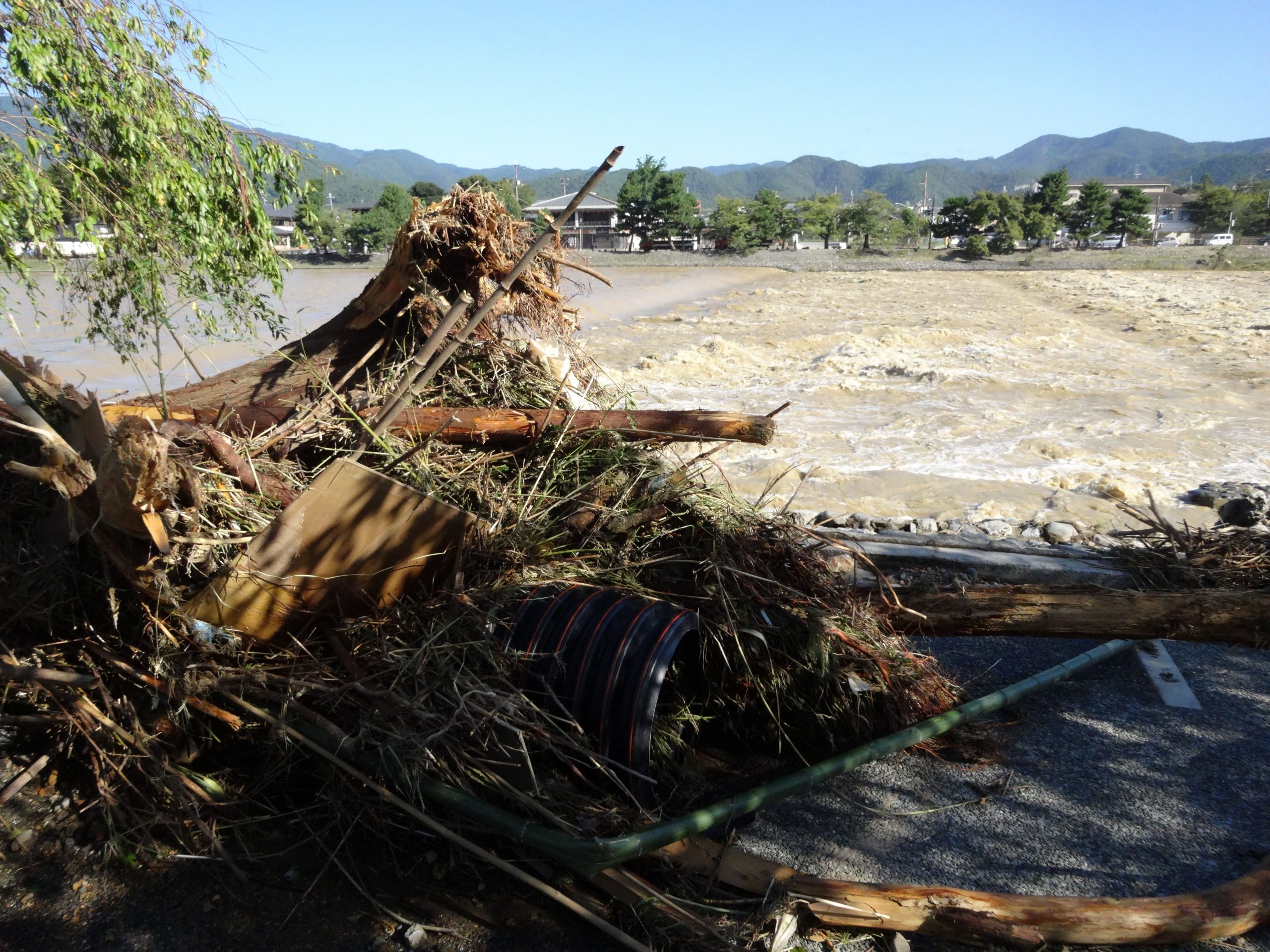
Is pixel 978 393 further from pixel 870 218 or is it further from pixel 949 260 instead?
pixel 870 218

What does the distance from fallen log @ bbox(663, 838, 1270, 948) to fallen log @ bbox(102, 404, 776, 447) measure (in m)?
2.00

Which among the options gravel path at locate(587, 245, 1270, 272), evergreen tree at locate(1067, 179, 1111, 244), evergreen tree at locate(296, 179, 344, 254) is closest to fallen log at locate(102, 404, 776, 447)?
evergreen tree at locate(296, 179, 344, 254)

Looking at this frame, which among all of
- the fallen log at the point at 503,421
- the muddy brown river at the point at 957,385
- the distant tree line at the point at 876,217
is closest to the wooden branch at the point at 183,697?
the fallen log at the point at 503,421

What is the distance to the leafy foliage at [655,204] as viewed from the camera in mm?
73688

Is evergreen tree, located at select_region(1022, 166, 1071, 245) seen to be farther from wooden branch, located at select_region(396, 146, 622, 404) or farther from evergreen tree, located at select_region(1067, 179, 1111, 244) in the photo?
wooden branch, located at select_region(396, 146, 622, 404)

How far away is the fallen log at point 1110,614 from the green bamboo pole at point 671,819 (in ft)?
1.81

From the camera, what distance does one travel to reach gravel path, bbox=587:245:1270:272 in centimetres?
5122

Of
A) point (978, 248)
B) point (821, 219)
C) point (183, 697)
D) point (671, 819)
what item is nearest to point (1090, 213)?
point (978, 248)

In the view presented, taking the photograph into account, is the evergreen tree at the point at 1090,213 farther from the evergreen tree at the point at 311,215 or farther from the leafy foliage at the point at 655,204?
the evergreen tree at the point at 311,215

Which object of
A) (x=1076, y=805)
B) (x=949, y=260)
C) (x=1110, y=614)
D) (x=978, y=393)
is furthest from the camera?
(x=949, y=260)

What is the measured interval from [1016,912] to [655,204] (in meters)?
74.8

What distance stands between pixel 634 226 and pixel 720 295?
38183mm

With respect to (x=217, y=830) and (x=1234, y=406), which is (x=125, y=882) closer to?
(x=217, y=830)

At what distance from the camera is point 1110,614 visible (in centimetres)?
428
